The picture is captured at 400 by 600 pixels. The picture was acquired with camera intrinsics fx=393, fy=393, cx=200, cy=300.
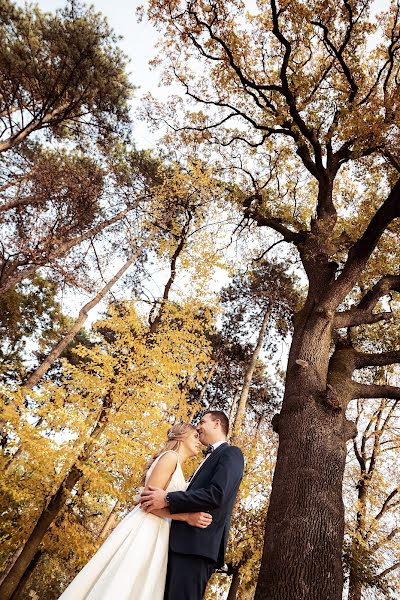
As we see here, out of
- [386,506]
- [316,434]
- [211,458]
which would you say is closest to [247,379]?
[386,506]

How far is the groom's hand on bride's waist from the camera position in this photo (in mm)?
2475

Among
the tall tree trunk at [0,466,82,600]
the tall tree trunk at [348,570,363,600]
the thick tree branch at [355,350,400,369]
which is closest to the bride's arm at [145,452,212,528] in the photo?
the thick tree branch at [355,350,400,369]

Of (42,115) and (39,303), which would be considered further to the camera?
(39,303)

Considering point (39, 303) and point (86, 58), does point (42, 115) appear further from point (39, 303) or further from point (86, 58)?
point (39, 303)

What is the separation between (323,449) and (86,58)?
12.3 meters

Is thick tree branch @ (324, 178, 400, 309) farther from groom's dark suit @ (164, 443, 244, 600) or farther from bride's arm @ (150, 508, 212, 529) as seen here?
bride's arm @ (150, 508, 212, 529)

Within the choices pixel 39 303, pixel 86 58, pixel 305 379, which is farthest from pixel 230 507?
pixel 39 303

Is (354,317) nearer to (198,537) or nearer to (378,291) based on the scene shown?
(378,291)

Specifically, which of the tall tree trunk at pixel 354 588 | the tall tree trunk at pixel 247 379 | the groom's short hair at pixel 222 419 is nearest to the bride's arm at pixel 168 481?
the groom's short hair at pixel 222 419

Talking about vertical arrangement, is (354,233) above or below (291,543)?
above

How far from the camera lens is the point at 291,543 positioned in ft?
12.4

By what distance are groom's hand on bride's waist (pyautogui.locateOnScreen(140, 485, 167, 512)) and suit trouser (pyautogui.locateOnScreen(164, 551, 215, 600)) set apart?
0.29 metres

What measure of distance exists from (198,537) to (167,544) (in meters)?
0.24

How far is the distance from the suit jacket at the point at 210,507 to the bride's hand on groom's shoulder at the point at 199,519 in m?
0.03
